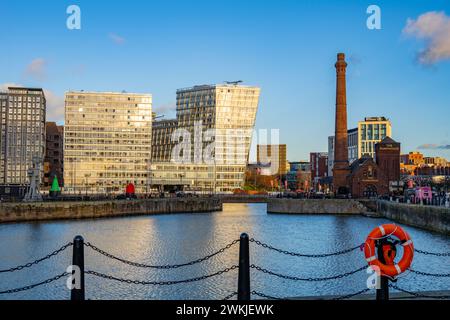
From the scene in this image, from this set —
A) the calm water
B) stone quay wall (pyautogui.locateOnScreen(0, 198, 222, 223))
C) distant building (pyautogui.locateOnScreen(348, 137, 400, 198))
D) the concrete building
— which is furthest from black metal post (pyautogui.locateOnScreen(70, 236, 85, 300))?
the concrete building

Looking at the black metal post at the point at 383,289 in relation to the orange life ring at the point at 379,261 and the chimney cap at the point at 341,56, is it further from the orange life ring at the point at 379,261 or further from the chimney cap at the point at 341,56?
→ the chimney cap at the point at 341,56

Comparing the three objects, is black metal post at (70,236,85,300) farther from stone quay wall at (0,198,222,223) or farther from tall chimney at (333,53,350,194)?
tall chimney at (333,53,350,194)

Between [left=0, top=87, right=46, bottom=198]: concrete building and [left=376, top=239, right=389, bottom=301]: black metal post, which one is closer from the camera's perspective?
[left=376, top=239, right=389, bottom=301]: black metal post

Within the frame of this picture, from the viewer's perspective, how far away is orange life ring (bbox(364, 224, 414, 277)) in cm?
1313

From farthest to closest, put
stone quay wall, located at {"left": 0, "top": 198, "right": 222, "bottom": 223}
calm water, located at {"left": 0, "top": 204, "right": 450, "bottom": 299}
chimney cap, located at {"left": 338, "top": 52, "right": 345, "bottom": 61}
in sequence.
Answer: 1. chimney cap, located at {"left": 338, "top": 52, "right": 345, "bottom": 61}
2. stone quay wall, located at {"left": 0, "top": 198, "right": 222, "bottom": 223}
3. calm water, located at {"left": 0, "top": 204, "right": 450, "bottom": 299}

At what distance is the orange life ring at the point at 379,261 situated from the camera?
1313 cm

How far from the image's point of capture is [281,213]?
111 meters

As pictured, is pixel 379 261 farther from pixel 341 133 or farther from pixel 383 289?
pixel 341 133

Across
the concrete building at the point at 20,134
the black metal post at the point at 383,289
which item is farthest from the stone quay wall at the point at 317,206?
the concrete building at the point at 20,134

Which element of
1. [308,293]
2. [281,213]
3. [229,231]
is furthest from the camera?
[281,213]

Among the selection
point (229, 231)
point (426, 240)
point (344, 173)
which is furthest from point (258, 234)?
point (344, 173)
